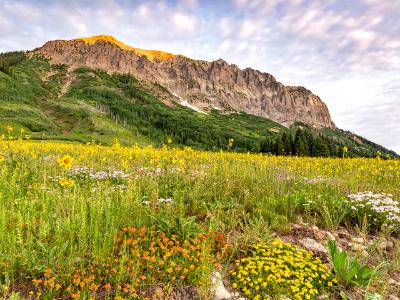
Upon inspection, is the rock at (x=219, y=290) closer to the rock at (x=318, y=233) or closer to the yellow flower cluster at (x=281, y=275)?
the yellow flower cluster at (x=281, y=275)

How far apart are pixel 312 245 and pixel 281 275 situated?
4.24 ft

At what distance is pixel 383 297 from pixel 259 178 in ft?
15.9

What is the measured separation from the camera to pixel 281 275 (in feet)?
14.5

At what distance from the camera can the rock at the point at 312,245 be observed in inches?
207

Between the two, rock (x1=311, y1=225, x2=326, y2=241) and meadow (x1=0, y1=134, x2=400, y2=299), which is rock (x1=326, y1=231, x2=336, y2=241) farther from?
meadow (x1=0, y1=134, x2=400, y2=299)

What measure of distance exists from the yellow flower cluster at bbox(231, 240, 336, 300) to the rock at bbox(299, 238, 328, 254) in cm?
38

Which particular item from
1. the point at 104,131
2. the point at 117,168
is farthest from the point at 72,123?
the point at 117,168

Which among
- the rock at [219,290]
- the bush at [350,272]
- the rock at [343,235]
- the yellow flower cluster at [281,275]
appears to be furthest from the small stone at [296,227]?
the rock at [219,290]

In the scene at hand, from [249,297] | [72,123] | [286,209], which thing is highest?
[72,123]

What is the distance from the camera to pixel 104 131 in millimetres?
154000

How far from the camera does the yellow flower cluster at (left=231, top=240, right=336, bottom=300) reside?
4109 millimetres

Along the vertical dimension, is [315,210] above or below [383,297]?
above

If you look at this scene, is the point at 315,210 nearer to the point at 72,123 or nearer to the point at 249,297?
the point at 249,297

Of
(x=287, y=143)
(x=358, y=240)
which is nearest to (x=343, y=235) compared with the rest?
A: (x=358, y=240)
